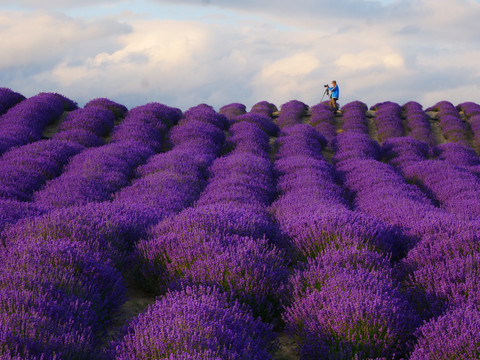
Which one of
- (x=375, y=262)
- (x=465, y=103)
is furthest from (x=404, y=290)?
(x=465, y=103)

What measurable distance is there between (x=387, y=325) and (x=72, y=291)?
217cm

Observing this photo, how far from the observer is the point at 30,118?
43.9 feet

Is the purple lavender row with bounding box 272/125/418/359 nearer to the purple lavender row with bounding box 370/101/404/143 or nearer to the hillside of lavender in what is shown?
the hillside of lavender

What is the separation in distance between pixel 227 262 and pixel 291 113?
60.8ft

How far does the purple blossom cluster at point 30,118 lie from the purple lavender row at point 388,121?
433 inches

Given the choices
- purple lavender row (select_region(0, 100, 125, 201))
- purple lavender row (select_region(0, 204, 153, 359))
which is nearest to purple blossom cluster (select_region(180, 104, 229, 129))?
purple lavender row (select_region(0, 100, 125, 201))

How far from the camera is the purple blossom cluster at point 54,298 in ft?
9.41

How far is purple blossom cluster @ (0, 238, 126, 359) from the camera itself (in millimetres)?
2869

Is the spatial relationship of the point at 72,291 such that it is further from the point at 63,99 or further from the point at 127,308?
the point at 63,99

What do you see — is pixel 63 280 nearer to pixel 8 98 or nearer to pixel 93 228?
pixel 93 228

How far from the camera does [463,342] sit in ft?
10.3

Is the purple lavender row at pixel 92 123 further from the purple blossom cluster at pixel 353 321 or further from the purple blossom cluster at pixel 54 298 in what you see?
the purple blossom cluster at pixel 353 321

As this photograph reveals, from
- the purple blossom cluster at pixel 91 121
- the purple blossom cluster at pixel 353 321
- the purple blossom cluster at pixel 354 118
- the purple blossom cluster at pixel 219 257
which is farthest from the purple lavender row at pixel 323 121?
the purple blossom cluster at pixel 353 321

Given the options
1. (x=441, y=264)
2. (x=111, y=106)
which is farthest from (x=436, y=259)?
(x=111, y=106)
